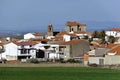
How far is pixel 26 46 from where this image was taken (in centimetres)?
8631

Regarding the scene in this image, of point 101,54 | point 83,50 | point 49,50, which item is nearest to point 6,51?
point 49,50

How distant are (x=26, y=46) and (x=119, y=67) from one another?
28009 millimetres

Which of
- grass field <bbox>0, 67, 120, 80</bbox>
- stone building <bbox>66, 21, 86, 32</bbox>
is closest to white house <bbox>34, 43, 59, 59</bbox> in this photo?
grass field <bbox>0, 67, 120, 80</bbox>

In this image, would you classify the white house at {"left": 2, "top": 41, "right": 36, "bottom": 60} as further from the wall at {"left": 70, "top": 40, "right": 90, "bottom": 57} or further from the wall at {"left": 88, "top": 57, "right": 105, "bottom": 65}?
the wall at {"left": 88, "top": 57, "right": 105, "bottom": 65}

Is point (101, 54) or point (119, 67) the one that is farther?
point (101, 54)

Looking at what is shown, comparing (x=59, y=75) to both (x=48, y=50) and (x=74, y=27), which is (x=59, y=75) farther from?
(x=74, y=27)

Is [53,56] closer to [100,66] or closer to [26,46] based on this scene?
[26,46]

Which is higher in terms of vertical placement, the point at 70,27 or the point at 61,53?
the point at 70,27

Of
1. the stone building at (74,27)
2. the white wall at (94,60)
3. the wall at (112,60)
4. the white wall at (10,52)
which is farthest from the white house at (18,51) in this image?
the stone building at (74,27)

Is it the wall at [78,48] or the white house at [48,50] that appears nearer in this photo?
the wall at [78,48]

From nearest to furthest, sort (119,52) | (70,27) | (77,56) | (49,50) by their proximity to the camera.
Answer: (119,52) → (77,56) → (49,50) → (70,27)

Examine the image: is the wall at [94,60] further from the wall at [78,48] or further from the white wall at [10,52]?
the white wall at [10,52]

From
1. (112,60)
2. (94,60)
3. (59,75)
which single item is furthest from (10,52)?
(59,75)

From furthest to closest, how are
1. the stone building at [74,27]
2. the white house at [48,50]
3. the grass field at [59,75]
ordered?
the stone building at [74,27], the white house at [48,50], the grass field at [59,75]
